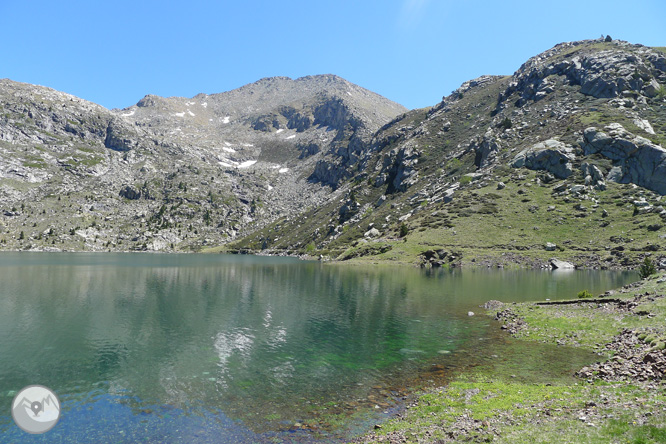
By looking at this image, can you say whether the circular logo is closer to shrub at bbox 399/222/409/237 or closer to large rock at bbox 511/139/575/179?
shrub at bbox 399/222/409/237

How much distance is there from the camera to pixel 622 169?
164250 millimetres

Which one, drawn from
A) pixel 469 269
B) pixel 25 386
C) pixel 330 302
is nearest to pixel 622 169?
pixel 469 269

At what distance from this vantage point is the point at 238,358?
35062mm

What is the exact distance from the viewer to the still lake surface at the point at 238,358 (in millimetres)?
21938

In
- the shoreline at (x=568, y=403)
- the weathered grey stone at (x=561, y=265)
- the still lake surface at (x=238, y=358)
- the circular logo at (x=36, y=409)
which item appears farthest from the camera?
the weathered grey stone at (x=561, y=265)

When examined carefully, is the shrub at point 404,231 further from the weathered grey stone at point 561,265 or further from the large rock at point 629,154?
the large rock at point 629,154

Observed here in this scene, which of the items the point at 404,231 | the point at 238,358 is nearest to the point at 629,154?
the point at 404,231

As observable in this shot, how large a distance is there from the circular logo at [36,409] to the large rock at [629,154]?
203326mm

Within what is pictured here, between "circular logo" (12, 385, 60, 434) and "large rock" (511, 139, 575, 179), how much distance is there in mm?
203190

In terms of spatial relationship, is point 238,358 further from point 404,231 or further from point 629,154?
point 629,154

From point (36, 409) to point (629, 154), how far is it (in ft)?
698

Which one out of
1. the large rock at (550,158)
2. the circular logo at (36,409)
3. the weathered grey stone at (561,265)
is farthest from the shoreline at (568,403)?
the large rock at (550,158)

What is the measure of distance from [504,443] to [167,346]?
3510cm

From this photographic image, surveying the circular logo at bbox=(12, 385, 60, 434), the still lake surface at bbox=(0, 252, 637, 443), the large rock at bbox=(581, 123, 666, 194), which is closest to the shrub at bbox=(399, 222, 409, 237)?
the large rock at bbox=(581, 123, 666, 194)
